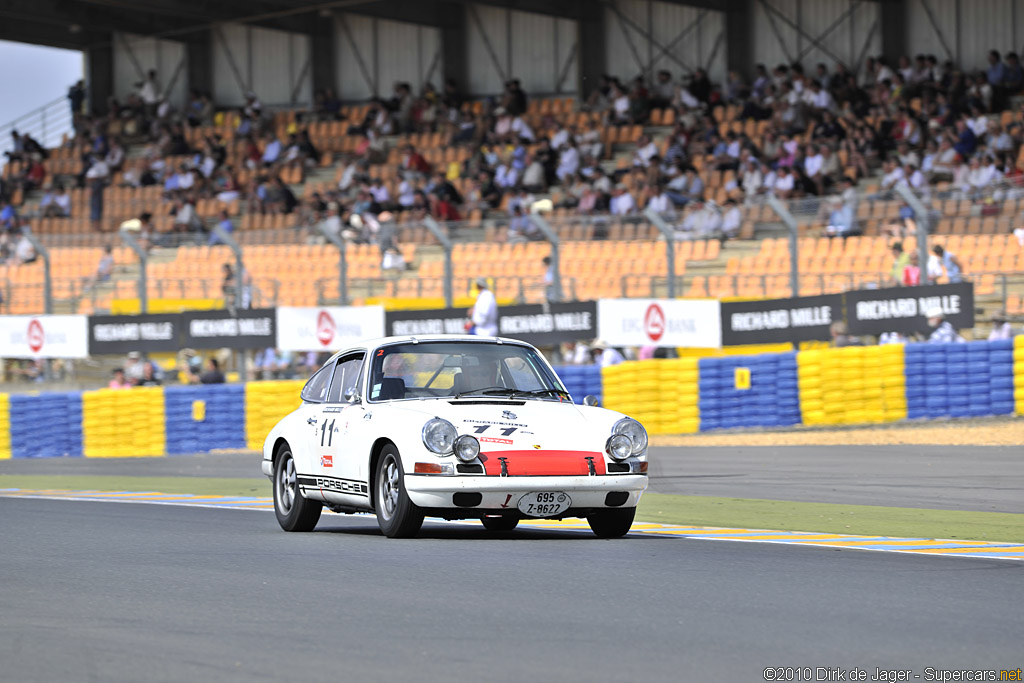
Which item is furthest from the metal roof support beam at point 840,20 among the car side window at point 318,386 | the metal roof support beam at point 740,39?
the car side window at point 318,386

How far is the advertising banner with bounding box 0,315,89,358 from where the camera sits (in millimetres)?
25859

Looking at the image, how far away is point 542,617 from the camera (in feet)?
21.5

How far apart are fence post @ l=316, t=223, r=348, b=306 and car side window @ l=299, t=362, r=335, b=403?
13.4 meters

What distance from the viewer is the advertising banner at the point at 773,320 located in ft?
65.2

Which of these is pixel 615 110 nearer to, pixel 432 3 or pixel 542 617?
pixel 432 3

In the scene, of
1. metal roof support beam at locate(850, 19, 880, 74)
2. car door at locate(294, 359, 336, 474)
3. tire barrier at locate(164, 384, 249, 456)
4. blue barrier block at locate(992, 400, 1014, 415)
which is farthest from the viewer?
metal roof support beam at locate(850, 19, 880, 74)

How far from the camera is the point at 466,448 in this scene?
9.16m

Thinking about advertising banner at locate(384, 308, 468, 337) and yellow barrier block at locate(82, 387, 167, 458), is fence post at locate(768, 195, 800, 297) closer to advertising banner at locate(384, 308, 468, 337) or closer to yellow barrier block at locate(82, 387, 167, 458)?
advertising banner at locate(384, 308, 468, 337)

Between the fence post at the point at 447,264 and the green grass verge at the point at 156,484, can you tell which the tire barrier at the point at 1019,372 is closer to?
the green grass verge at the point at 156,484

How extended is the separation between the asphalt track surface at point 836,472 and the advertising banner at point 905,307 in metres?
2.99

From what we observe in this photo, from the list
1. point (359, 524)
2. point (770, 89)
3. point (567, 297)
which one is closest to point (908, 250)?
point (567, 297)

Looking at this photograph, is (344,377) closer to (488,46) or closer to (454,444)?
(454,444)

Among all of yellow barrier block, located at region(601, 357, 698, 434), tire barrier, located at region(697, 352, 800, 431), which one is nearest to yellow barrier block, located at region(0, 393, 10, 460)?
yellow barrier block, located at region(601, 357, 698, 434)

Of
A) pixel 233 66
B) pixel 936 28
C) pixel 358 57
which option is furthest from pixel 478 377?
pixel 233 66
